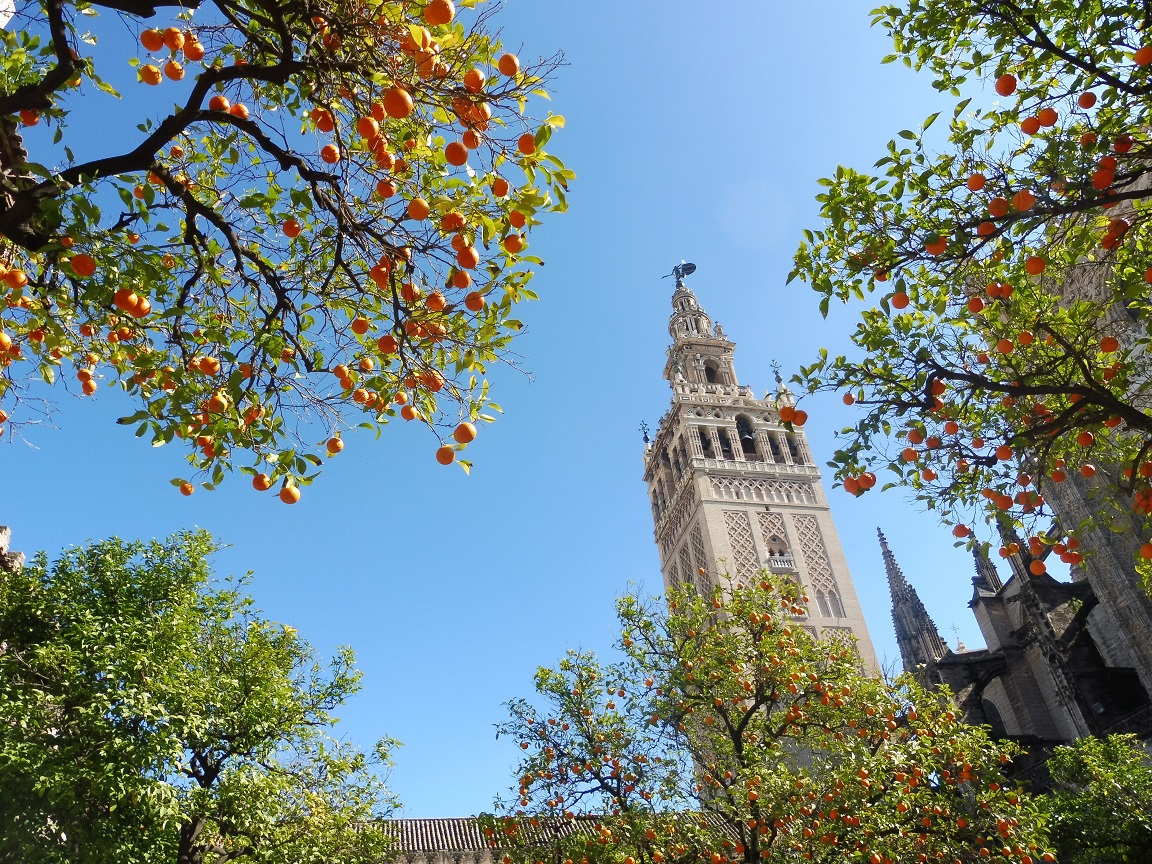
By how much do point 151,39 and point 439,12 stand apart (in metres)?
1.35

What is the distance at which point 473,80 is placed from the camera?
342cm

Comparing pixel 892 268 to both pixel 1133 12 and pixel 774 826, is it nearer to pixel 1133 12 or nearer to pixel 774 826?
pixel 1133 12

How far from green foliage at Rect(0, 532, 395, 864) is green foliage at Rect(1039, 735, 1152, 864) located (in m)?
12.4

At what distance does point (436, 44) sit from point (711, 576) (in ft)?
84.9

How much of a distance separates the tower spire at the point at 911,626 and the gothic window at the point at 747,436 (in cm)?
770

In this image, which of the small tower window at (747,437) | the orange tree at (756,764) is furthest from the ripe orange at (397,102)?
the small tower window at (747,437)

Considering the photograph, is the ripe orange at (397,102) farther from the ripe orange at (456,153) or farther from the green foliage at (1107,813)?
the green foliage at (1107,813)

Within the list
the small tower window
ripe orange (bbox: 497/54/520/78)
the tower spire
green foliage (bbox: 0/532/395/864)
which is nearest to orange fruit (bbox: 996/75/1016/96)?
ripe orange (bbox: 497/54/520/78)

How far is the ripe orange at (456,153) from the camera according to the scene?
3.40 meters

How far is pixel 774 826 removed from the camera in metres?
8.75

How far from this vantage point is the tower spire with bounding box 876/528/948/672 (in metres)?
30.4

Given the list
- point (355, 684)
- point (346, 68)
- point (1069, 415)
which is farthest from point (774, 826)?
point (346, 68)

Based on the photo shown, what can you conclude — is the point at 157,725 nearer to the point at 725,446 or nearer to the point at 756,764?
the point at 756,764

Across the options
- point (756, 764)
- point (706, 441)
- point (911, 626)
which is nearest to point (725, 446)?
point (706, 441)
